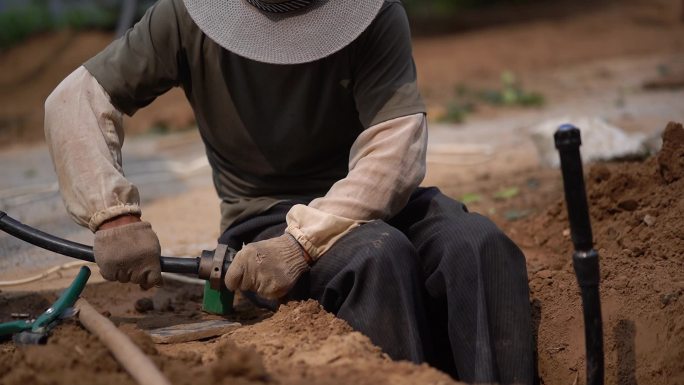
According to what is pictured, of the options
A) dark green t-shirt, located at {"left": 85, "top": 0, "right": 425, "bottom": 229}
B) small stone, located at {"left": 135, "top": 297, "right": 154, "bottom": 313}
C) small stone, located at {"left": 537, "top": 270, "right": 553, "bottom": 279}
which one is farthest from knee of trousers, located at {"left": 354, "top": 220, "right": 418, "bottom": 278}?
small stone, located at {"left": 135, "top": 297, "right": 154, "bottom": 313}

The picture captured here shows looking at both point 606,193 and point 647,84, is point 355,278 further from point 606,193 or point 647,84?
point 647,84

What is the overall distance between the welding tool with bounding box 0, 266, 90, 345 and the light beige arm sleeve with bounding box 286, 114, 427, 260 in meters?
0.68

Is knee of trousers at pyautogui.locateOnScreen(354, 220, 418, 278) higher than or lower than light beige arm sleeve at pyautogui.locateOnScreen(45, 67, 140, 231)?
lower

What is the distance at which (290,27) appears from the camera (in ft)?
9.06

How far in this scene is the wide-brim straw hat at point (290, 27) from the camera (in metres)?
2.75

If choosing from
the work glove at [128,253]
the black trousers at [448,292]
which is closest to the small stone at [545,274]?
the black trousers at [448,292]

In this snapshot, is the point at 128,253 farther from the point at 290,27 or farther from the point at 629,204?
the point at 629,204

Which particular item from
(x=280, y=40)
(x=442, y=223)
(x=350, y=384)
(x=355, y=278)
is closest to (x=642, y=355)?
(x=442, y=223)

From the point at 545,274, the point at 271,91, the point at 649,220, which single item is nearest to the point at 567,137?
the point at 271,91

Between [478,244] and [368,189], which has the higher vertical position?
[368,189]

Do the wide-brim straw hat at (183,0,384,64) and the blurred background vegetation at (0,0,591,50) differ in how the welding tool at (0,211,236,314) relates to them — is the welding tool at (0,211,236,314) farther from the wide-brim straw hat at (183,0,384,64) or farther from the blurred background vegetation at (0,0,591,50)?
the blurred background vegetation at (0,0,591,50)

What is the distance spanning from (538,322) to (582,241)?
823 millimetres

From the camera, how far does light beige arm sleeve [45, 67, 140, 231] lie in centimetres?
277

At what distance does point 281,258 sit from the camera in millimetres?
2719
